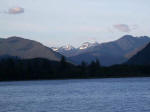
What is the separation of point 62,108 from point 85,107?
429 centimetres

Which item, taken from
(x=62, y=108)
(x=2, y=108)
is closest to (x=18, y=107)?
(x=2, y=108)

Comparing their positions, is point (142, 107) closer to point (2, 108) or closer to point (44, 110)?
point (44, 110)

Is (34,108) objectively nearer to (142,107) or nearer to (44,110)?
(44,110)

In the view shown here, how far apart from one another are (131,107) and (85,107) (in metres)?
8.49

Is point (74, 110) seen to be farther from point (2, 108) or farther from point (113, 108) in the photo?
point (2, 108)

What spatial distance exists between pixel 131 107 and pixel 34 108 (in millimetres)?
17905

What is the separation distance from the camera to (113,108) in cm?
6906

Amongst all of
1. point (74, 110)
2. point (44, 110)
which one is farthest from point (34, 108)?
point (74, 110)

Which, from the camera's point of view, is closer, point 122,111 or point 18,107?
point 122,111

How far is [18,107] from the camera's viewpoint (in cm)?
7381

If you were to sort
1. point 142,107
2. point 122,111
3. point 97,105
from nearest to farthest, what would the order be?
1. point 122,111
2. point 142,107
3. point 97,105

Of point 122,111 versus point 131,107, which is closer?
point 122,111

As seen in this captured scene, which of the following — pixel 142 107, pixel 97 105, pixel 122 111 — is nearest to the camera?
pixel 122 111

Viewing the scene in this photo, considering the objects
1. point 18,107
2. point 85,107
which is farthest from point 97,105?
point 18,107
